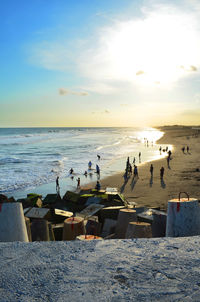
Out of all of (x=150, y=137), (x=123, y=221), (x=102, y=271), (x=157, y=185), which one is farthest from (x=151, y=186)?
(x=150, y=137)

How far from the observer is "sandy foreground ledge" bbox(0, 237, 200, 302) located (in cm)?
230

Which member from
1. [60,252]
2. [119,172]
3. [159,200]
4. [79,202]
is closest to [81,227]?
[60,252]

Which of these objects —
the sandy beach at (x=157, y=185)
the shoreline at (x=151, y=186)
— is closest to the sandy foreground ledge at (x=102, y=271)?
the sandy beach at (x=157, y=185)

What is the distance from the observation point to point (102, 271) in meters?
2.67

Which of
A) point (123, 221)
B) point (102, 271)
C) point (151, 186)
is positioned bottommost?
point (151, 186)

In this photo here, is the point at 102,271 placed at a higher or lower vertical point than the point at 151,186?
higher

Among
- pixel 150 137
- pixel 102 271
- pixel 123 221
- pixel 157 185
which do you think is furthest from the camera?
pixel 150 137

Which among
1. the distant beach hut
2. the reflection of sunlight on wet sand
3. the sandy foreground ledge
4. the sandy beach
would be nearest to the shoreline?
the sandy beach

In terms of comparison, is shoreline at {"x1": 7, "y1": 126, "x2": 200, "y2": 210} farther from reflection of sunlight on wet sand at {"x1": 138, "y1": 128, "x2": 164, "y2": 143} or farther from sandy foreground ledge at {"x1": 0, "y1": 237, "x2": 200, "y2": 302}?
reflection of sunlight on wet sand at {"x1": 138, "y1": 128, "x2": 164, "y2": 143}

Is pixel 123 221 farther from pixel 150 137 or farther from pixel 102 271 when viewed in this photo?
pixel 150 137

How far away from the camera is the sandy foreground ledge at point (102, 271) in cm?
230

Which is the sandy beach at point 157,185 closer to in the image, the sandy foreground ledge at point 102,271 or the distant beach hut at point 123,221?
the distant beach hut at point 123,221

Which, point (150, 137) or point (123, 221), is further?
point (150, 137)

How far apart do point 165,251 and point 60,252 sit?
135cm
